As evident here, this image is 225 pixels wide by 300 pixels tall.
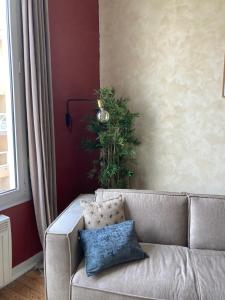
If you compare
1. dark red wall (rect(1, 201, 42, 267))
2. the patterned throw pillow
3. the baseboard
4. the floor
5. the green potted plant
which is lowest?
the floor

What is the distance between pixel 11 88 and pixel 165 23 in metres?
1.66

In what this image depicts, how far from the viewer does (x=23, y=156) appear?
7.79 ft

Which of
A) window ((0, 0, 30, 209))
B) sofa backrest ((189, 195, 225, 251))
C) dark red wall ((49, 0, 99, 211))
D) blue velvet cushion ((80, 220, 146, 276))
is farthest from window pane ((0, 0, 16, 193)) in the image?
sofa backrest ((189, 195, 225, 251))

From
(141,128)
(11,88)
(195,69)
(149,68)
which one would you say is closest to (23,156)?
(11,88)

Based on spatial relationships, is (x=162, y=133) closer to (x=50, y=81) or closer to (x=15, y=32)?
(x=50, y=81)

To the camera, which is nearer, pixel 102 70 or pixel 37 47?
pixel 37 47

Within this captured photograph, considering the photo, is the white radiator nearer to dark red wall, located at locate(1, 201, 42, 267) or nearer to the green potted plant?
dark red wall, located at locate(1, 201, 42, 267)

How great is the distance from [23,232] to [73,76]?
1.61m

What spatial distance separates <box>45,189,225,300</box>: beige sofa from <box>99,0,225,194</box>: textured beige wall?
81cm

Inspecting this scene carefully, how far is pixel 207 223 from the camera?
6.59 feet

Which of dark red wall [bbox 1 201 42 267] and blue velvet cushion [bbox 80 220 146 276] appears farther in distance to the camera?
dark red wall [bbox 1 201 42 267]

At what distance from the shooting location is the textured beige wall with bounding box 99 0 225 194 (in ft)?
8.77

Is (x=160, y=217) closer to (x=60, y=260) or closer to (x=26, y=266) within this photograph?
(x=60, y=260)

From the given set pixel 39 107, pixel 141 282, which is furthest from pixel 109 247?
pixel 39 107
